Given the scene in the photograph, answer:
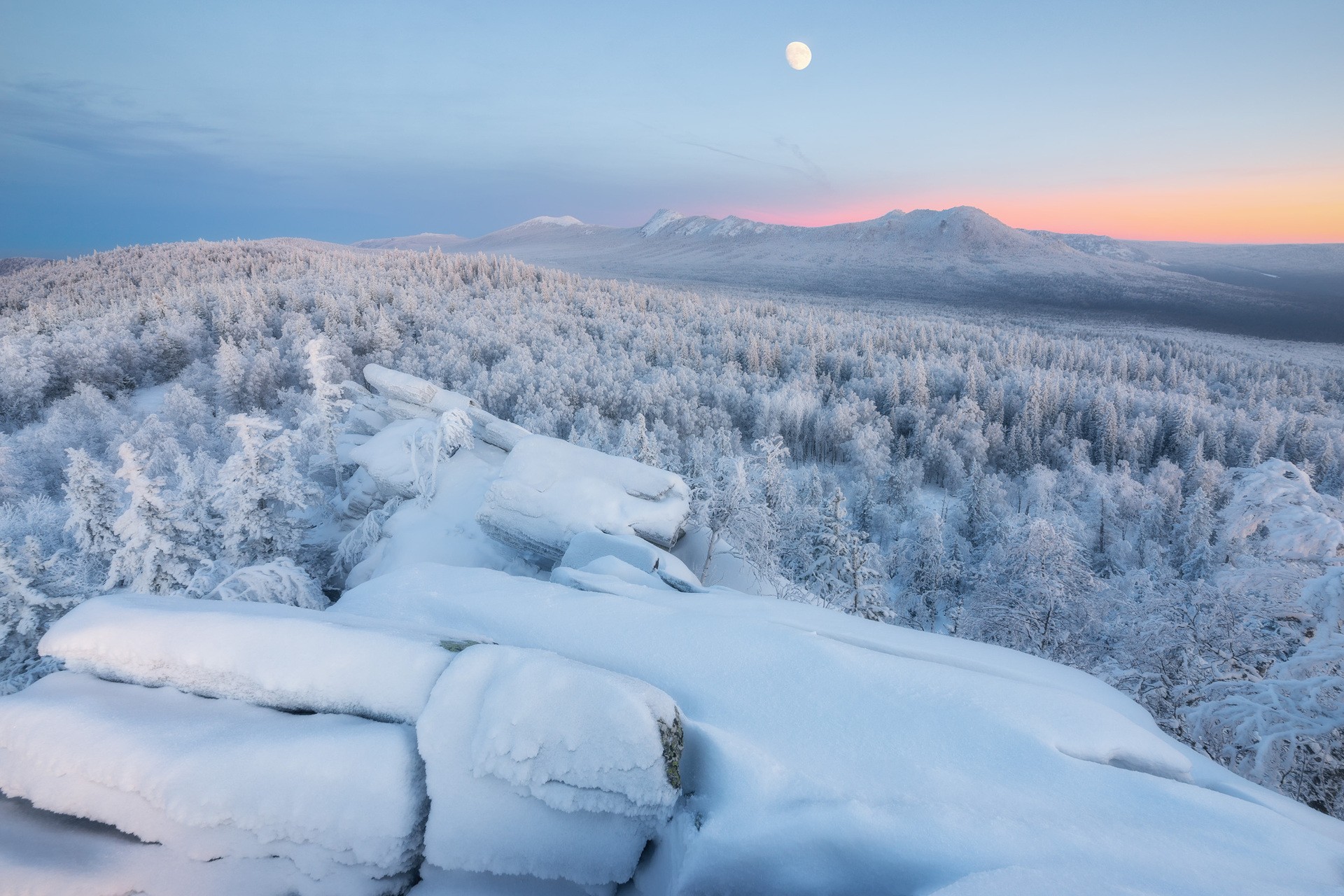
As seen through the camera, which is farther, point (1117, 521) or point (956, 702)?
point (1117, 521)

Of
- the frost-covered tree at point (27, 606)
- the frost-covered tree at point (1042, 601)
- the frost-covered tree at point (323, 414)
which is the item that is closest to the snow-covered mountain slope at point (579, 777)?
the frost-covered tree at point (27, 606)

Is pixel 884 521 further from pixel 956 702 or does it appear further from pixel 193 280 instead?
pixel 193 280

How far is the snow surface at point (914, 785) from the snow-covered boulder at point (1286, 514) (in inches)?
286

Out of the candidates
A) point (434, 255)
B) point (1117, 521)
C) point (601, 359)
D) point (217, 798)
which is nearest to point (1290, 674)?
point (217, 798)

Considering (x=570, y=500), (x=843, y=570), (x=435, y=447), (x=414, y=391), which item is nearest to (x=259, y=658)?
(x=570, y=500)

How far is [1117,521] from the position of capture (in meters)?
33.0

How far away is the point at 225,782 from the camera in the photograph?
4.34 metres

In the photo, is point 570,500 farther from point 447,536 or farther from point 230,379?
point 230,379

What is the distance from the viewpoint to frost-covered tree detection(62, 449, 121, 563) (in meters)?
14.4

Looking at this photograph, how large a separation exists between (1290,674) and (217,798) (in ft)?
43.1

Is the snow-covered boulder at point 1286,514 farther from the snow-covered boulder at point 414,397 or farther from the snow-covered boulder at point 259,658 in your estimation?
the snow-covered boulder at point 414,397

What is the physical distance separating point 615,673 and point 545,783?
3.53 feet

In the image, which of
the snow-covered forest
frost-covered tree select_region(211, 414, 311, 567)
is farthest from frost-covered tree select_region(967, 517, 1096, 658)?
frost-covered tree select_region(211, 414, 311, 567)

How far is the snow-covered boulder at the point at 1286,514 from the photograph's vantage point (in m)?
10.0
